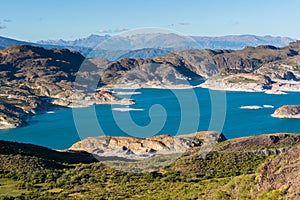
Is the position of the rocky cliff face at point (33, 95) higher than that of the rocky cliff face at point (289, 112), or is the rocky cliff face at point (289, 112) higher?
the rocky cliff face at point (33, 95)

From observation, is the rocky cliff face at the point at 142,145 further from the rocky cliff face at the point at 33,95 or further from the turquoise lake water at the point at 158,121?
the rocky cliff face at the point at 33,95

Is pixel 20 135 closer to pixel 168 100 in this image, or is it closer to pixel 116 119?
pixel 116 119

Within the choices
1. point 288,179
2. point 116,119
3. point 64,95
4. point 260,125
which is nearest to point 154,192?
point 288,179

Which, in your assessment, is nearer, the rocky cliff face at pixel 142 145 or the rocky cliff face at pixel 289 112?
the rocky cliff face at pixel 142 145

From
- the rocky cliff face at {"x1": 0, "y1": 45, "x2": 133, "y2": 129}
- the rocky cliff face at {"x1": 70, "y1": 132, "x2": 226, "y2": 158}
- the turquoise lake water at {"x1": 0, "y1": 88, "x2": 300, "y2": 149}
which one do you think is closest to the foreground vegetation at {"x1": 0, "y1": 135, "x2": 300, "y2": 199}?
the rocky cliff face at {"x1": 70, "y1": 132, "x2": 226, "y2": 158}

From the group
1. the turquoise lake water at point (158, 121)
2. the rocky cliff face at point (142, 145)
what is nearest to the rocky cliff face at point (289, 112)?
the turquoise lake water at point (158, 121)

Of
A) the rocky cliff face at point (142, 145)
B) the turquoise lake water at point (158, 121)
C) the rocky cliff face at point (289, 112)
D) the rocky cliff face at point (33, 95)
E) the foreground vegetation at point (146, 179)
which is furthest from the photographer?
the rocky cliff face at point (33, 95)

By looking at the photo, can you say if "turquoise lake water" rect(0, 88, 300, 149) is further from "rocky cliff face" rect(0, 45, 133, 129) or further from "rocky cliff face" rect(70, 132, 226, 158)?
"rocky cliff face" rect(70, 132, 226, 158)
